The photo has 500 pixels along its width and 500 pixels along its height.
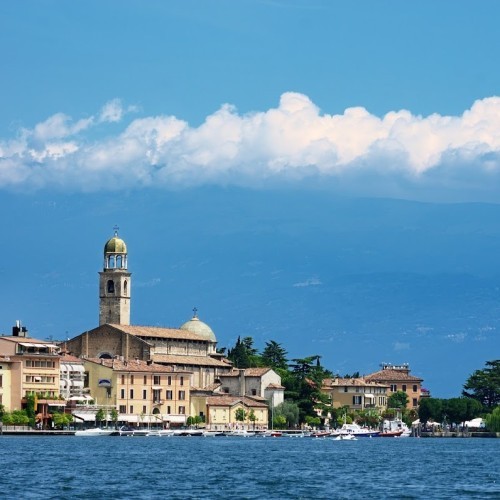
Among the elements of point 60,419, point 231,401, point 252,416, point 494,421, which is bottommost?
point 60,419

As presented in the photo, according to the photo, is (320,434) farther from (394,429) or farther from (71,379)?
(71,379)

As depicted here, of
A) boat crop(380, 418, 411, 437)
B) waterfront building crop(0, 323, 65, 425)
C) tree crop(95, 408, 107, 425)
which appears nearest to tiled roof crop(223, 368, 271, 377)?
boat crop(380, 418, 411, 437)

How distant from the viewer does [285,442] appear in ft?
436

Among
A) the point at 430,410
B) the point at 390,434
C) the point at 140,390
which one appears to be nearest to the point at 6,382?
the point at 140,390

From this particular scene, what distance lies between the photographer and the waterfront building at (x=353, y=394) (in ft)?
592

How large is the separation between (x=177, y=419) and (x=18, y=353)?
1940 centimetres

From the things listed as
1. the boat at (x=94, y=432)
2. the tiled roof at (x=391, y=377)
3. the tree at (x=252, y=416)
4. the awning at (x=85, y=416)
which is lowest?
the boat at (x=94, y=432)

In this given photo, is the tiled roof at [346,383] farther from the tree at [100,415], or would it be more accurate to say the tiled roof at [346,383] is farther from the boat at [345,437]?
the tree at [100,415]

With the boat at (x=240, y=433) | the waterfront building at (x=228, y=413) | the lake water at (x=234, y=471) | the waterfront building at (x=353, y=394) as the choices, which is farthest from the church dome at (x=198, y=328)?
the lake water at (x=234, y=471)

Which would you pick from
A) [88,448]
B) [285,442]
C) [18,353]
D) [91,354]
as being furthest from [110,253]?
[88,448]

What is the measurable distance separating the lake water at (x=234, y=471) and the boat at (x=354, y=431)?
31.6m

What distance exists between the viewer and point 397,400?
18950 centimetres

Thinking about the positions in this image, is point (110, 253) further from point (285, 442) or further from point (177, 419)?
point (285, 442)

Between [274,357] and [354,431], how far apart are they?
26.9m
